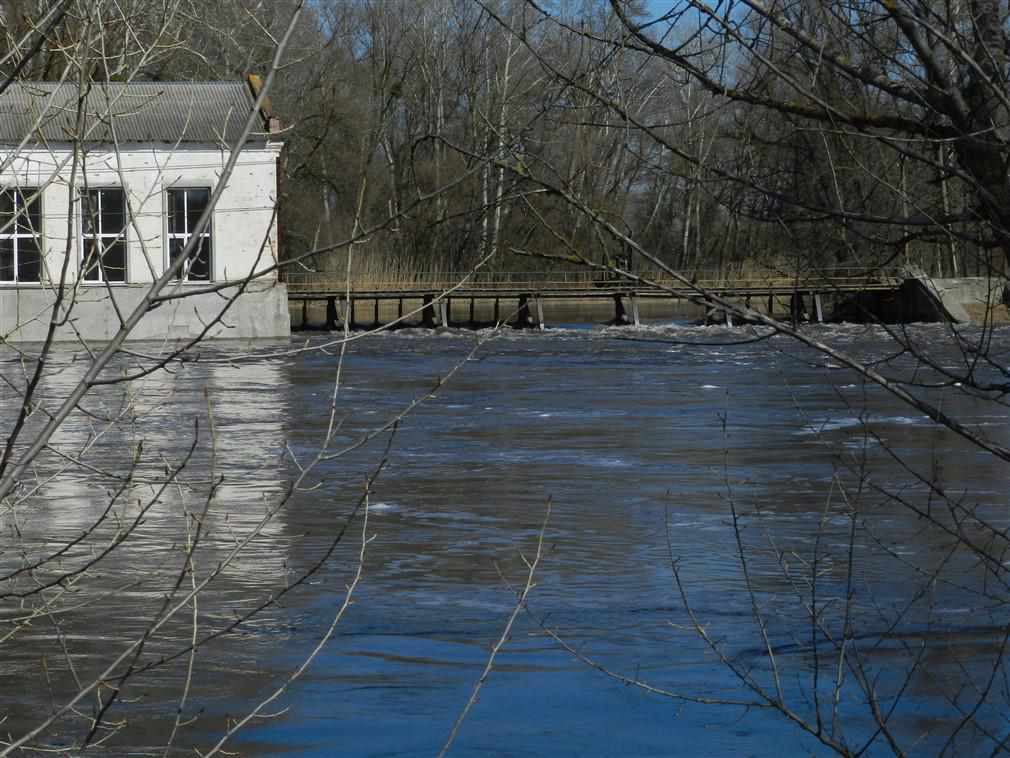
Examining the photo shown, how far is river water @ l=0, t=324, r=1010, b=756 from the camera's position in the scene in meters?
6.55

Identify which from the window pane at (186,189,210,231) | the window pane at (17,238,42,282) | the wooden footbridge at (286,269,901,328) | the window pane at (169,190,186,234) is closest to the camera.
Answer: the window pane at (169,190,186,234)

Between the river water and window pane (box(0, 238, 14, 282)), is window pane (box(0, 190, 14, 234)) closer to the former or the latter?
the river water

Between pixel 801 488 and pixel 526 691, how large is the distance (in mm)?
6875

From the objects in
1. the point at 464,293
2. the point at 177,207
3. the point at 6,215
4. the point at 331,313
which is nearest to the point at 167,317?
the point at 177,207

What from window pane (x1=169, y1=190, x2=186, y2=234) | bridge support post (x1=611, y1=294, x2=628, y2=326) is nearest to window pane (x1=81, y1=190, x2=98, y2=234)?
window pane (x1=169, y1=190, x2=186, y2=234)

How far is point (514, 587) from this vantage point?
9523 millimetres

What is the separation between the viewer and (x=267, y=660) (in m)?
8.05

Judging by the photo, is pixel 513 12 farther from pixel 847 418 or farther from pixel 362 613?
pixel 847 418

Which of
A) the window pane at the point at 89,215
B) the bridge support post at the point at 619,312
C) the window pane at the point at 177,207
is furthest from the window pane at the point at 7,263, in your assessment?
the window pane at the point at 89,215

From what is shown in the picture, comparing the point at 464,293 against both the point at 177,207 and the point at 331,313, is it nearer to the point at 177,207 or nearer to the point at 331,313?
the point at 331,313

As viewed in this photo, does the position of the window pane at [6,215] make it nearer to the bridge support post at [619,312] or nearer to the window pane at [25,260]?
the window pane at [25,260]

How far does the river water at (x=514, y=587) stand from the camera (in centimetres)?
655

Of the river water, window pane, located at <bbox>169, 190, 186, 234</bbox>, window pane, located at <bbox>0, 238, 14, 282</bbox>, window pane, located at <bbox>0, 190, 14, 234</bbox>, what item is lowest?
the river water

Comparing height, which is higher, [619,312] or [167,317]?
[167,317]
